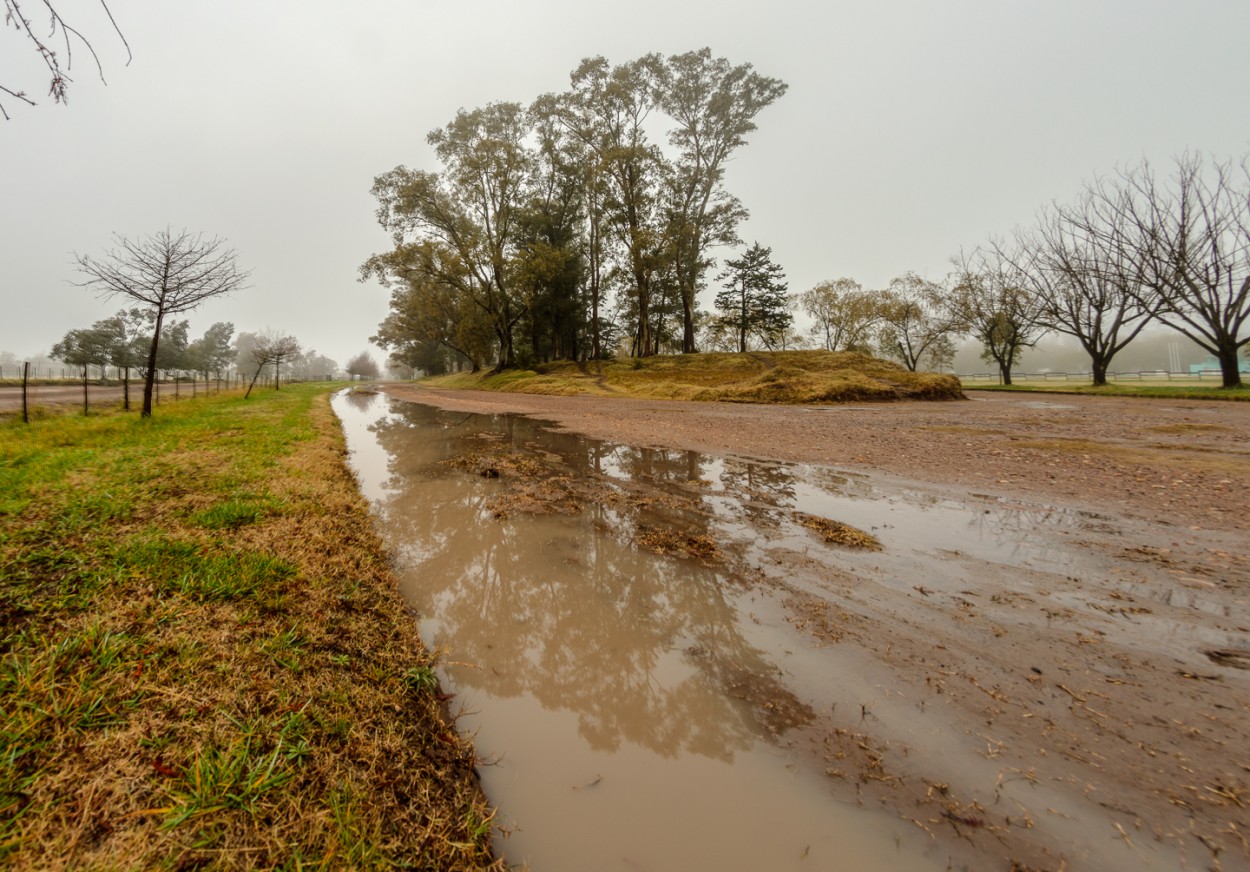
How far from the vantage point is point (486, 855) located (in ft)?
5.14

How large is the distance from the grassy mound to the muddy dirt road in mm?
13068

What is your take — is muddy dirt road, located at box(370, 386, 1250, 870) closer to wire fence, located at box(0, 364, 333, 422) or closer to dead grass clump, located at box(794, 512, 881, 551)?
dead grass clump, located at box(794, 512, 881, 551)

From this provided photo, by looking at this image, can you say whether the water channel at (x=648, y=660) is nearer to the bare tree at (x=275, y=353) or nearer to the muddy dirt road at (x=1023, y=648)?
the muddy dirt road at (x=1023, y=648)

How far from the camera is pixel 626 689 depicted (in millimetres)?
2449

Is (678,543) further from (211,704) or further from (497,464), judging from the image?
(497,464)

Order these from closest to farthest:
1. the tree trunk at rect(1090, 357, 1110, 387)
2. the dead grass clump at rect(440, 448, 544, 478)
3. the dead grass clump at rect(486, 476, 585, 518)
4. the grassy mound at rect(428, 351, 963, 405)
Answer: the dead grass clump at rect(486, 476, 585, 518) → the dead grass clump at rect(440, 448, 544, 478) → the grassy mound at rect(428, 351, 963, 405) → the tree trunk at rect(1090, 357, 1110, 387)

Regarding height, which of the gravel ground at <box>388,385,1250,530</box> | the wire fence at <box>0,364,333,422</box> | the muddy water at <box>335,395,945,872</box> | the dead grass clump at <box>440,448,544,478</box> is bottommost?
the muddy water at <box>335,395,945,872</box>

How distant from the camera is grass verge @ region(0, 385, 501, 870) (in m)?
1.37

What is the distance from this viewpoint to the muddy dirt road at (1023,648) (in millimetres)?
1637

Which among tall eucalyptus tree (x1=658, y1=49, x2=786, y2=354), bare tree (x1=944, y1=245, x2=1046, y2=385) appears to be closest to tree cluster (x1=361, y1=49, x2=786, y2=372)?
tall eucalyptus tree (x1=658, y1=49, x2=786, y2=354)

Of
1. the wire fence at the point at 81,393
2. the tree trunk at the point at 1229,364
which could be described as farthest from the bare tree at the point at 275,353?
the tree trunk at the point at 1229,364

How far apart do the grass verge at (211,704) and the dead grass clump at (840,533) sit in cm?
352

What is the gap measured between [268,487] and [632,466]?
484 centimetres

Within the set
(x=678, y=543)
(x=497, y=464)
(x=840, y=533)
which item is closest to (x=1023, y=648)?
(x=840, y=533)
